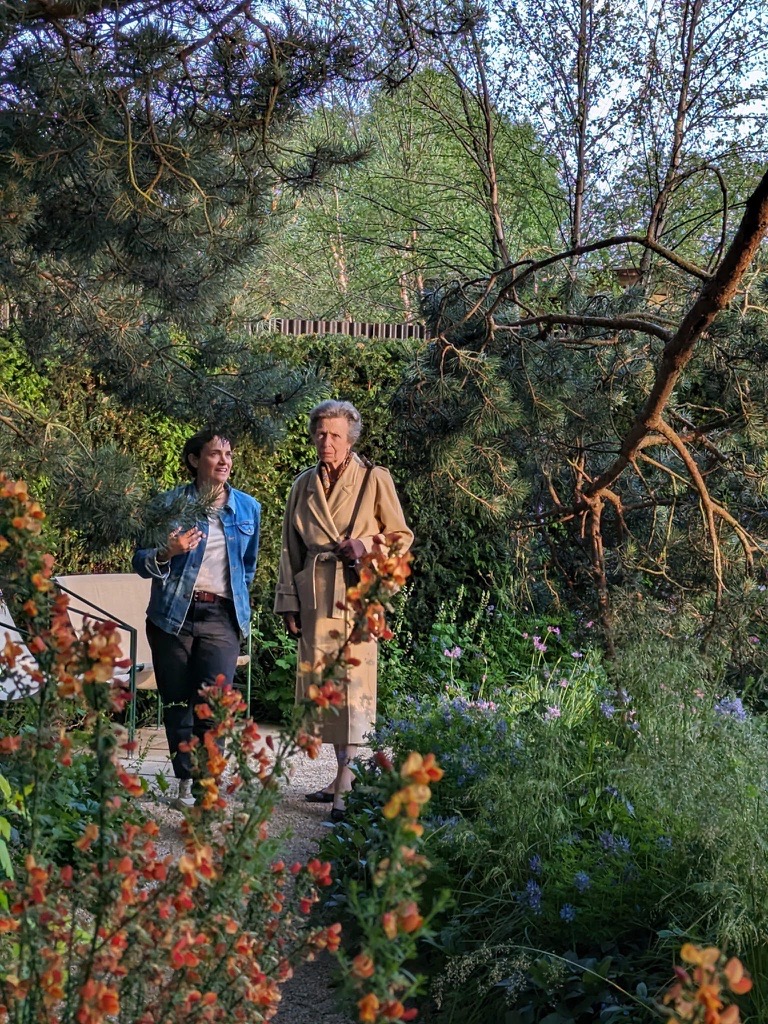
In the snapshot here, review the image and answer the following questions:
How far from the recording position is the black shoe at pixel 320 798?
538 centimetres

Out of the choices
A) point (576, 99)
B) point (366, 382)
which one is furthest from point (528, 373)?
point (576, 99)

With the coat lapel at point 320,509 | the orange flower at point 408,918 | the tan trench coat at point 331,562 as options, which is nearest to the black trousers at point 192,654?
the tan trench coat at point 331,562

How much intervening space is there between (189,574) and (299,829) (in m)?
1.20

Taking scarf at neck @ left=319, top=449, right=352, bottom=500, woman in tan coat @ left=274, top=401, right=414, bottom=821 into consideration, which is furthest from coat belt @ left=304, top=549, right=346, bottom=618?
scarf at neck @ left=319, top=449, right=352, bottom=500

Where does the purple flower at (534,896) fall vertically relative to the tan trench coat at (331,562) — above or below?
below

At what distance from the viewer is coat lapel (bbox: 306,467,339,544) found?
201 inches

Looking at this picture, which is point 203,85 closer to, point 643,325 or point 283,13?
point 283,13

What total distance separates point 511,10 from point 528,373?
691cm

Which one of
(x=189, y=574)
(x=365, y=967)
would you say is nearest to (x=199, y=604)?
(x=189, y=574)

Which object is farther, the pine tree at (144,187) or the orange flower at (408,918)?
the pine tree at (144,187)

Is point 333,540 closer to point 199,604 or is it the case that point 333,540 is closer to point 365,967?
point 199,604

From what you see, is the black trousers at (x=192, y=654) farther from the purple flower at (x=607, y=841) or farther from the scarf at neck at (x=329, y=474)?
the purple flower at (x=607, y=841)

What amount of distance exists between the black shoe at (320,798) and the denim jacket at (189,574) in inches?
34.7

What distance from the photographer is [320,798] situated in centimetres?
539
